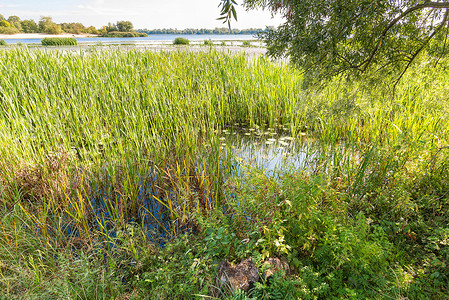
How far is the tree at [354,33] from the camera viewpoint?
1.89m

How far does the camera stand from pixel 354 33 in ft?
6.78

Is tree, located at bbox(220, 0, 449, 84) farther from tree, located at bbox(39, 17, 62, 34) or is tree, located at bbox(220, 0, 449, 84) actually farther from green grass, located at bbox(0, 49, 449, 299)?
tree, located at bbox(39, 17, 62, 34)

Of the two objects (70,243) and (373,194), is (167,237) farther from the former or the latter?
(373,194)

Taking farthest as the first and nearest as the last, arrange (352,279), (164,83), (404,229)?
(164,83) < (404,229) < (352,279)

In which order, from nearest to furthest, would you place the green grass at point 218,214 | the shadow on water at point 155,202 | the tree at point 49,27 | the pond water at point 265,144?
the green grass at point 218,214 → the shadow on water at point 155,202 → the pond water at point 265,144 → the tree at point 49,27

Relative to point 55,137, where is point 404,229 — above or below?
below

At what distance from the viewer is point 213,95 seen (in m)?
4.94

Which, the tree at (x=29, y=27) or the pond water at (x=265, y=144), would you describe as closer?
the pond water at (x=265, y=144)

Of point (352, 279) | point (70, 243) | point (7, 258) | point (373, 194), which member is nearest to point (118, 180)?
point (70, 243)

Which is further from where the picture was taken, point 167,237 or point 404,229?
point 167,237

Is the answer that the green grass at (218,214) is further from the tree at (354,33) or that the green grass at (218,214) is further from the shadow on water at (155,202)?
the tree at (354,33)

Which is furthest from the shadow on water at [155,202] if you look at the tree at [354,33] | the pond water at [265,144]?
the tree at [354,33]

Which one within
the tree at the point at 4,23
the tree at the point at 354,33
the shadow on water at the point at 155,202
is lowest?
the shadow on water at the point at 155,202

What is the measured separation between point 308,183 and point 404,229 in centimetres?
105
